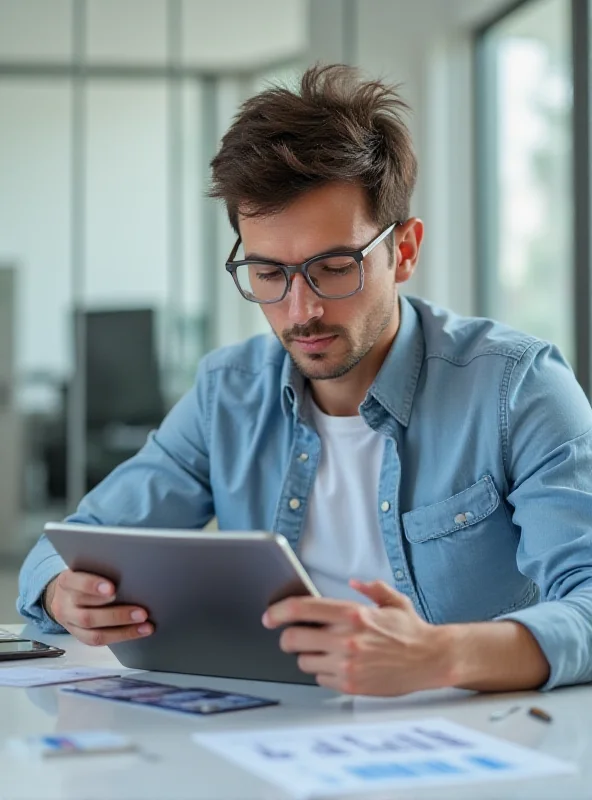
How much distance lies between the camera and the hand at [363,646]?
1.24 m

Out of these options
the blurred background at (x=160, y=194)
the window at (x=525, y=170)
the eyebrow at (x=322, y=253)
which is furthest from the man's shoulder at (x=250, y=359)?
the blurred background at (x=160, y=194)

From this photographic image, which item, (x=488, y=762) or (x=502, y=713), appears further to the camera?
(x=502, y=713)

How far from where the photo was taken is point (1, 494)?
601 cm

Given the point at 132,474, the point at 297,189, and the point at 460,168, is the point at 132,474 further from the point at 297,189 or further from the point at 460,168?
the point at 460,168

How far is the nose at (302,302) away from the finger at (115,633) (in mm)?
524

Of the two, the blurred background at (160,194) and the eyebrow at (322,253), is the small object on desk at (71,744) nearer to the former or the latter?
the eyebrow at (322,253)

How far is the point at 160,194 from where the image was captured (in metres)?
5.83

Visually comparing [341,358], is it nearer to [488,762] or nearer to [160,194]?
[488,762]

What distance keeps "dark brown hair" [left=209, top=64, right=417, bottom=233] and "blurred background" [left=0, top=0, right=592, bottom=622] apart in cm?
375

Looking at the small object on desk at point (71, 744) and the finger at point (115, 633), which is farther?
the finger at point (115, 633)

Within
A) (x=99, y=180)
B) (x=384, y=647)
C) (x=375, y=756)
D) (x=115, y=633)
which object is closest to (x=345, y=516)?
(x=115, y=633)

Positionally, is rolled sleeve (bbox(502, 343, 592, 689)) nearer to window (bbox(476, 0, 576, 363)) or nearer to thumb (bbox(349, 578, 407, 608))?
thumb (bbox(349, 578, 407, 608))

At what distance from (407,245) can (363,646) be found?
2.88 feet

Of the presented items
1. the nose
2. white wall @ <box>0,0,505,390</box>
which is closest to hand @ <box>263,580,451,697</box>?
the nose
